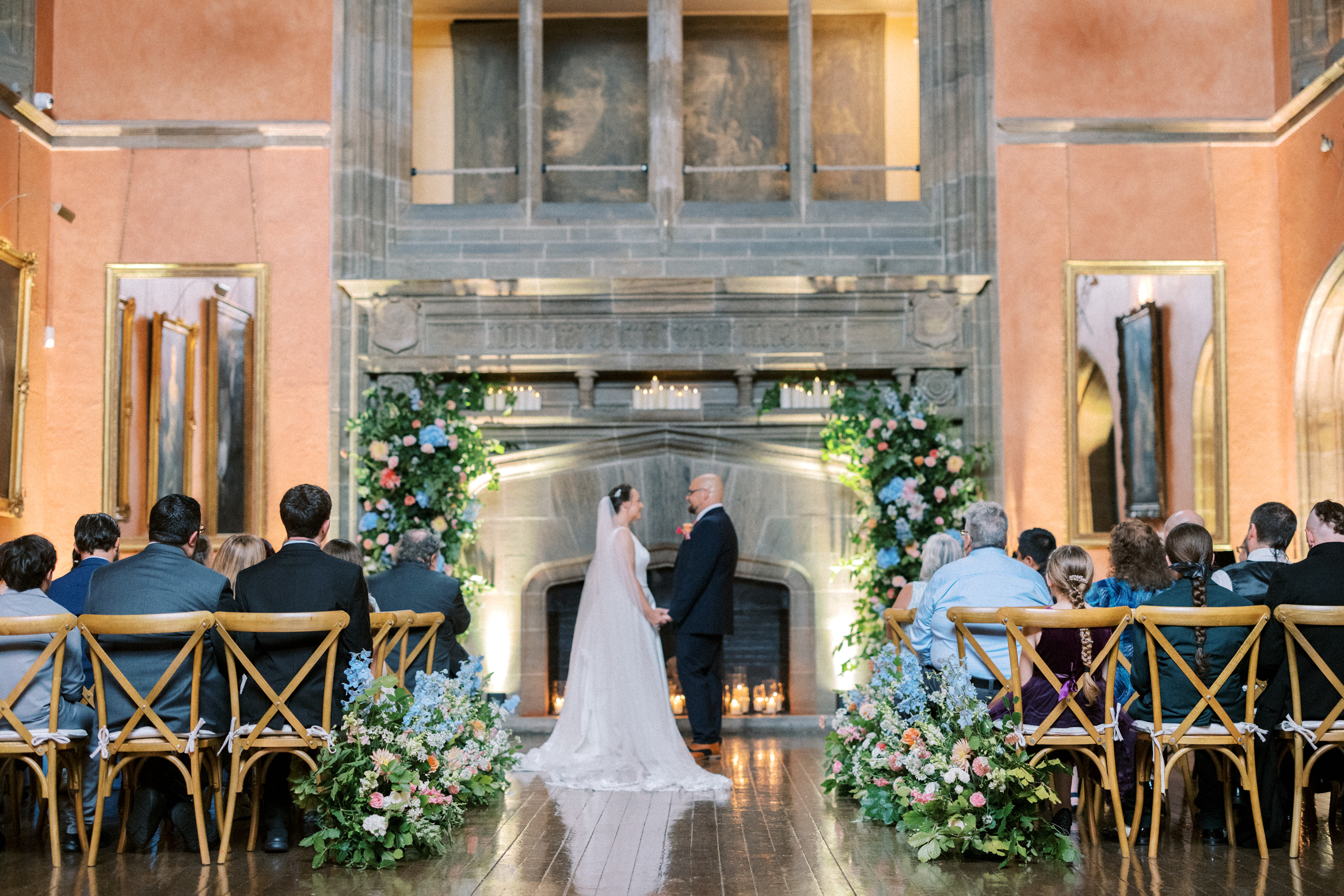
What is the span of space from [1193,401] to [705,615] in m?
3.83

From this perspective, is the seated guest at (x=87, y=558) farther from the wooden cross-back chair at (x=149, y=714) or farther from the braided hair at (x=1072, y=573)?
the braided hair at (x=1072, y=573)

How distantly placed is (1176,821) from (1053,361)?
13.9 ft

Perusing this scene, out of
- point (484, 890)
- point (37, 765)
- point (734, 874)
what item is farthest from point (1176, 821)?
point (37, 765)

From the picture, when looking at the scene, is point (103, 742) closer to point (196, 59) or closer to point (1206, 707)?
point (1206, 707)

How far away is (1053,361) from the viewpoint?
355 inches

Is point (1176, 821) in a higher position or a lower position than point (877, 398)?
lower

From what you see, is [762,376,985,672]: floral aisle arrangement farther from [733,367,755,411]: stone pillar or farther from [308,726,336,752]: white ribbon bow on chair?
[308,726,336,752]: white ribbon bow on chair

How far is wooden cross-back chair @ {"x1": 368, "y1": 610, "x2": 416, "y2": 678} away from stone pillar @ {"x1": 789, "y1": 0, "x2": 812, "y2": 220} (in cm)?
509

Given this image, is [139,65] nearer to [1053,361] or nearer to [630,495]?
[630,495]

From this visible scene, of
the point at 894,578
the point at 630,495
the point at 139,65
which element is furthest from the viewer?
the point at 139,65

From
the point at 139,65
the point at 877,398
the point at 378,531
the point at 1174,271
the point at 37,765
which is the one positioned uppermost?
the point at 139,65

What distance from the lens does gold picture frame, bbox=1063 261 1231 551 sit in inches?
351

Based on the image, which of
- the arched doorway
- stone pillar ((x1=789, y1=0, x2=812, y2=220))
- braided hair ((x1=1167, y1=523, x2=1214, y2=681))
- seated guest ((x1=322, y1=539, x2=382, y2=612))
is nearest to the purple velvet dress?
braided hair ((x1=1167, y1=523, x2=1214, y2=681))

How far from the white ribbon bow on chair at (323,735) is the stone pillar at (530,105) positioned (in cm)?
555
